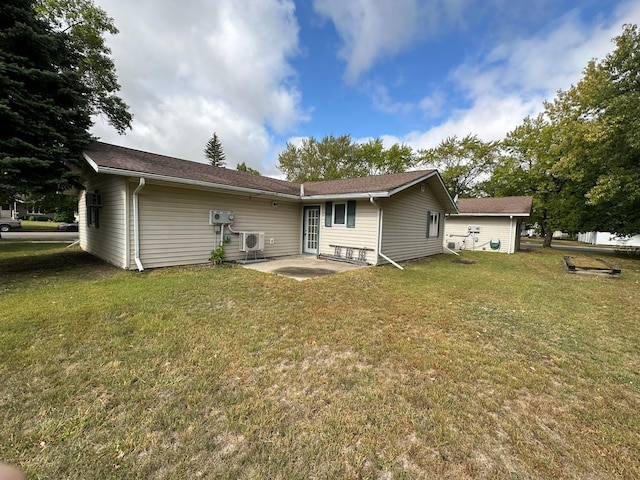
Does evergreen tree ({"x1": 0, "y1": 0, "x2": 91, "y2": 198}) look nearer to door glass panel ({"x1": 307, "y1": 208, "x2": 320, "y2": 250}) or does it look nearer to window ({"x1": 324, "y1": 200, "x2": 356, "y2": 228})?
door glass panel ({"x1": 307, "y1": 208, "x2": 320, "y2": 250})

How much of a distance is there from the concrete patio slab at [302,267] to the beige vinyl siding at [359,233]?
698 mm

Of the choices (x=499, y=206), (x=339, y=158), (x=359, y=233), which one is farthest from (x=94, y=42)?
(x=499, y=206)

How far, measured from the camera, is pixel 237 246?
29.1ft

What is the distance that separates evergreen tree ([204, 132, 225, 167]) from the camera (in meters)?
41.5

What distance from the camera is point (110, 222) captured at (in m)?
7.56

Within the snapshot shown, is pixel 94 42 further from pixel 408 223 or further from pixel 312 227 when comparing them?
pixel 408 223

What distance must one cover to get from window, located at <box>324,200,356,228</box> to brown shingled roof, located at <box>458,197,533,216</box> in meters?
10.9

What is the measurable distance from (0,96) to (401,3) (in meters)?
11.0

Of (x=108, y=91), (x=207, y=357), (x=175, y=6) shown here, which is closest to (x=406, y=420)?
(x=207, y=357)

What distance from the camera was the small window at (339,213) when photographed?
973 centimetres

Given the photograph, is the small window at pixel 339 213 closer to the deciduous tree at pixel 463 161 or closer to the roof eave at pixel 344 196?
the roof eave at pixel 344 196

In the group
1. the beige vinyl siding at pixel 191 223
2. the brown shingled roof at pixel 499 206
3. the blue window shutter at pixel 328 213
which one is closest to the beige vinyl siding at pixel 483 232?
the brown shingled roof at pixel 499 206

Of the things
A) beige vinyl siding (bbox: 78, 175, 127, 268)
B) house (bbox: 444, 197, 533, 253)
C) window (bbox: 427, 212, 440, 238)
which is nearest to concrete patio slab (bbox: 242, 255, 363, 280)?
beige vinyl siding (bbox: 78, 175, 127, 268)

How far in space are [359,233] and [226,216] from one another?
182 inches
